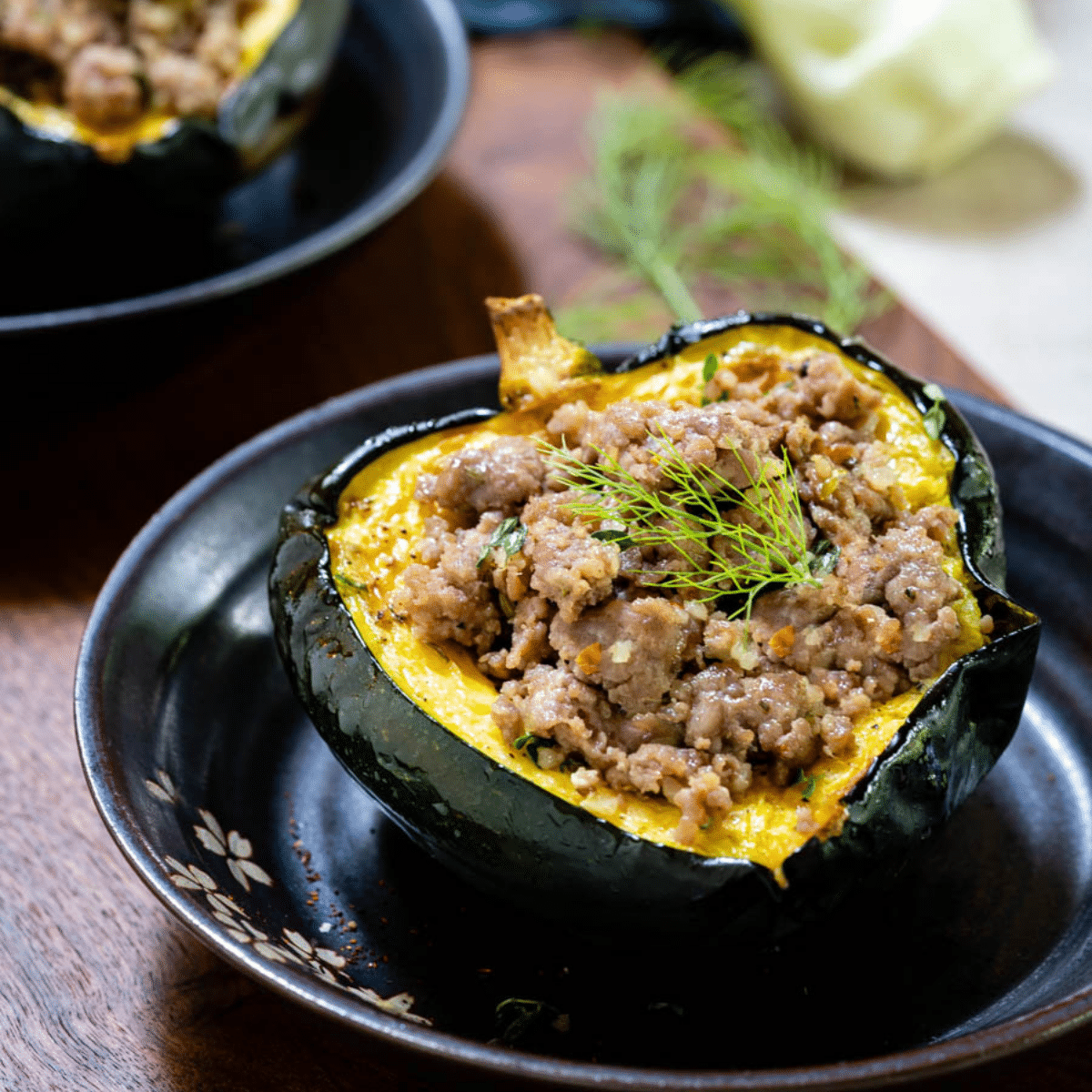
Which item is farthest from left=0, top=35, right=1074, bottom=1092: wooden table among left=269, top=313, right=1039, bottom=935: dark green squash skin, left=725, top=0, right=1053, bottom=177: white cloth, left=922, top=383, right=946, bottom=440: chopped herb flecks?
left=922, top=383, right=946, bottom=440: chopped herb flecks

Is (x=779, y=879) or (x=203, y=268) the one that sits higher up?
(x=779, y=879)

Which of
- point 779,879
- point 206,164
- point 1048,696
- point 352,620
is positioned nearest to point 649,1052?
point 779,879

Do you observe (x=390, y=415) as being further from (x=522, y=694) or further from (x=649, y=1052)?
(x=649, y=1052)

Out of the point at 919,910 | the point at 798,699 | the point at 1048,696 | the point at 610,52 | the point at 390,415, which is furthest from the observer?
the point at 610,52

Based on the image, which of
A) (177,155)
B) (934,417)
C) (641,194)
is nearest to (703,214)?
(641,194)

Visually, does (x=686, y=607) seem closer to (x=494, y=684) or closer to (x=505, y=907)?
(x=494, y=684)
